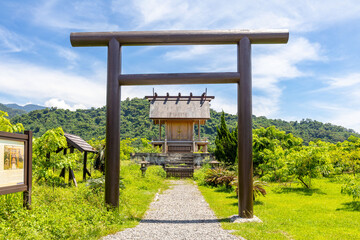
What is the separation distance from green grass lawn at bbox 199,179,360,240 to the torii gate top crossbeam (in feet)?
15.7

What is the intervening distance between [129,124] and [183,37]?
35887 mm

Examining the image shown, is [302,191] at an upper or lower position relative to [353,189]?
lower

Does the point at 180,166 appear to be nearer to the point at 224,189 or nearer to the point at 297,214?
the point at 224,189

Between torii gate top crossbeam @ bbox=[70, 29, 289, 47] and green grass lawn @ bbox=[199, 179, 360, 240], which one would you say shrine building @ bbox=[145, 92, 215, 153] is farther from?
torii gate top crossbeam @ bbox=[70, 29, 289, 47]

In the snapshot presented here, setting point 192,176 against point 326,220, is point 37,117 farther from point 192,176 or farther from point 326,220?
point 326,220

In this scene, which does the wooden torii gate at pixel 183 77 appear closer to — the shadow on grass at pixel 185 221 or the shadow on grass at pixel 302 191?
the shadow on grass at pixel 185 221

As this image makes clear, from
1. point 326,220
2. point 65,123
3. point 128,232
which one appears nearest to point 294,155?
point 326,220

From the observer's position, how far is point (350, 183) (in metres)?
10.2

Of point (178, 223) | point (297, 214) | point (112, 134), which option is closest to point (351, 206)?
point (297, 214)

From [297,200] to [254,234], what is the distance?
19.0 ft

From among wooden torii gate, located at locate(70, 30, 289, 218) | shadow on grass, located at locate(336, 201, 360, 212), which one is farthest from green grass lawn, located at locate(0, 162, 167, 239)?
shadow on grass, located at locate(336, 201, 360, 212)

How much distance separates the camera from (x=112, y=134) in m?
8.41

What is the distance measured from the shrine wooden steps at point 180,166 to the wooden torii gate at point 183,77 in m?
13.4

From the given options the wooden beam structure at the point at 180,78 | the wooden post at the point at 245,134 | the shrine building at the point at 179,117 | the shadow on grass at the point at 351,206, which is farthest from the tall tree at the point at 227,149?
the wooden beam structure at the point at 180,78
